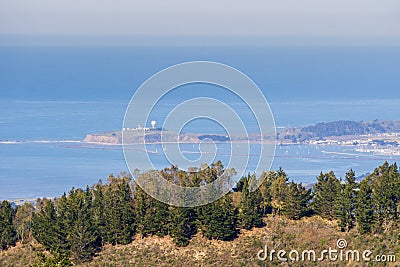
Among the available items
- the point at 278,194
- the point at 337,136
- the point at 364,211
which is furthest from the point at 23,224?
the point at 337,136

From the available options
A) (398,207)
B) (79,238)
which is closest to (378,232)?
(398,207)

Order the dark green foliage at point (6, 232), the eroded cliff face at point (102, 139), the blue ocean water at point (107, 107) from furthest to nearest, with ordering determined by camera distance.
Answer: the eroded cliff face at point (102, 139)
the blue ocean water at point (107, 107)
the dark green foliage at point (6, 232)

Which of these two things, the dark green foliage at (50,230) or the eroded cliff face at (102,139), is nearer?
the dark green foliage at (50,230)

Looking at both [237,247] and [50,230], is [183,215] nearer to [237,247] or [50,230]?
[237,247]

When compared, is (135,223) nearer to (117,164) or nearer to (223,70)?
(223,70)

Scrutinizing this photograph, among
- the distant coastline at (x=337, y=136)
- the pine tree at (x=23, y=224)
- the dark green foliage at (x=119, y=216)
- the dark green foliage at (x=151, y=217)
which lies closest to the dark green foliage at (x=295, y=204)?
the dark green foliage at (x=151, y=217)

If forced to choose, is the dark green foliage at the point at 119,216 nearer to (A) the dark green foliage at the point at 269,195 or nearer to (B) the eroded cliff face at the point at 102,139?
(A) the dark green foliage at the point at 269,195
